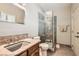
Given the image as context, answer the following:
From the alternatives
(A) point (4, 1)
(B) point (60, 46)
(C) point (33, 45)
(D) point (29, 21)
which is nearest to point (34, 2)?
(D) point (29, 21)

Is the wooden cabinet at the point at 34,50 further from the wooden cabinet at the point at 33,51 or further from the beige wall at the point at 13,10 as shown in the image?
the beige wall at the point at 13,10

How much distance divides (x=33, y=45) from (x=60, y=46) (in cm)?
47

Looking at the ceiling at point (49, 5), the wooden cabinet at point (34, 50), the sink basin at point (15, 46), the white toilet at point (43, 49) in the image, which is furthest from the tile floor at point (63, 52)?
the ceiling at point (49, 5)

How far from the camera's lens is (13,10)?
5.88 ft

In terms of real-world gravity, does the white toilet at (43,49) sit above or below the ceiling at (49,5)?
below

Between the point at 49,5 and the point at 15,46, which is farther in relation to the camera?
the point at 49,5

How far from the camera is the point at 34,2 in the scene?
184 cm

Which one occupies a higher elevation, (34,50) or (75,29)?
(75,29)

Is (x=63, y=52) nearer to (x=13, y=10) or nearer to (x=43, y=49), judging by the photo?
(x=43, y=49)

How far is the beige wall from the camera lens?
1713 millimetres

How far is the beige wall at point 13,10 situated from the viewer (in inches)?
67.4

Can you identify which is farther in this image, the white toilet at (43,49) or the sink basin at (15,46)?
the white toilet at (43,49)

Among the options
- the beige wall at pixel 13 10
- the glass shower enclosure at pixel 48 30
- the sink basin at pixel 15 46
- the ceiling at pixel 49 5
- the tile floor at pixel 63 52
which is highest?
the ceiling at pixel 49 5

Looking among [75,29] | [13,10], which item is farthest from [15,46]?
[75,29]
